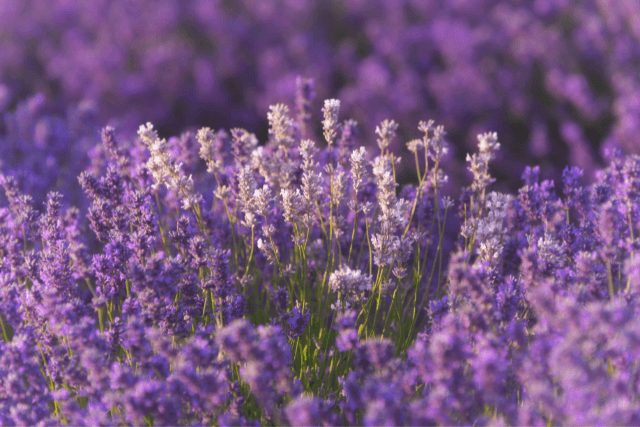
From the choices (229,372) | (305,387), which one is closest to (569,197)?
(305,387)

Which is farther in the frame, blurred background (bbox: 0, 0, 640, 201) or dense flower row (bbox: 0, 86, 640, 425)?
blurred background (bbox: 0, 0, 640, 201)

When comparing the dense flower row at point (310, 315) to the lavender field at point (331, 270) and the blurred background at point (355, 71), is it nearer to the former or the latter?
the lavender field at point (331, 270)

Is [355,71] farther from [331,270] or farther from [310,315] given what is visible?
[310,315]

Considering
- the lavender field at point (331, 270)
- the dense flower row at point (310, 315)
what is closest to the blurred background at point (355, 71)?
the lavender field at point (331, 270)

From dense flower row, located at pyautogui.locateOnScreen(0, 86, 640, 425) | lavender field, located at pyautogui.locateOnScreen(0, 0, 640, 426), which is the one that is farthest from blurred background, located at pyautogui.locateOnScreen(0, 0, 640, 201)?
dense flower row, located at pyautogui.locateOnScreen(0, 86, 640, 425)

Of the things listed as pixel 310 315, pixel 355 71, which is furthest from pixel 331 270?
pixel 355 71

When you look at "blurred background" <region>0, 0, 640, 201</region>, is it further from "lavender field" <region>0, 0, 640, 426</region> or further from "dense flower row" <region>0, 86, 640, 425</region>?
"dense flower row" <region>0, 86, 640, 425</region>

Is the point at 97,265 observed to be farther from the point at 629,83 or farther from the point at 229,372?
the point at 629,83
